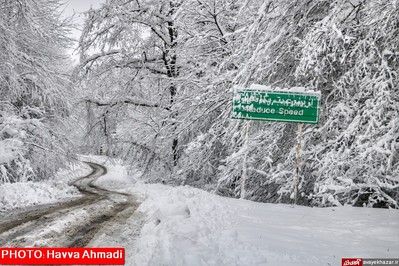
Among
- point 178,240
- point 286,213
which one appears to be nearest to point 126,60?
point 286,213

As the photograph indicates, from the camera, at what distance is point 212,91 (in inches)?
420

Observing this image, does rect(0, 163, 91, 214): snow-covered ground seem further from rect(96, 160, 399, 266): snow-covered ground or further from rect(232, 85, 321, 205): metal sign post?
rect(232, 85, 321, 205): metal sign post

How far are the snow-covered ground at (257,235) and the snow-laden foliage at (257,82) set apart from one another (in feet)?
3.52

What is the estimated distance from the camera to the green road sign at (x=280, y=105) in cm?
675

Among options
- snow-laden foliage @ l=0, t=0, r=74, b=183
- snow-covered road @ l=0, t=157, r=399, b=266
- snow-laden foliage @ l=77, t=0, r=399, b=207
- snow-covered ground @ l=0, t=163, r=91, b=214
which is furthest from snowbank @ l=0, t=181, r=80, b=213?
snow-laden foliage @ l=77, t=0, r=399, b=207

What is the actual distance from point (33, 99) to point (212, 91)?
8.23 m

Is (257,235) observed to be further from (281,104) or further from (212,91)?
(212,91)

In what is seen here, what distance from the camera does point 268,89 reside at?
679 centimetres

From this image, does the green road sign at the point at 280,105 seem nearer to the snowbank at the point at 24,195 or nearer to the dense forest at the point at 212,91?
the dense forest at the point at 212,91

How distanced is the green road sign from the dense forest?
1.66ft

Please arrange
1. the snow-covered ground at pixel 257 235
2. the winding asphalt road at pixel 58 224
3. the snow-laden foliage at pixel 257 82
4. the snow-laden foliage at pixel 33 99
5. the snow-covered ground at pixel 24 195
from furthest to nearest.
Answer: the snow-laden foliage at pixel 33 99, the snow-covered ground at pixel 24 195, the snow-laden foliage at pixel 257 82, the winding asphalt road at pixel 58 224, the snow-covered ground at pixel 257 235

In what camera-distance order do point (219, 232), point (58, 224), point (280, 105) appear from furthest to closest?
point (280, 105), point (58, 224), point (219, 232)

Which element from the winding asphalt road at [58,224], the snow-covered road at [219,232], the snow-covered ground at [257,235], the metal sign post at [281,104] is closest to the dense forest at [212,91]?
the metal sign post at [281,104]

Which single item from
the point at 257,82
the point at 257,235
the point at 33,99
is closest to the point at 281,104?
the point at 257,82
